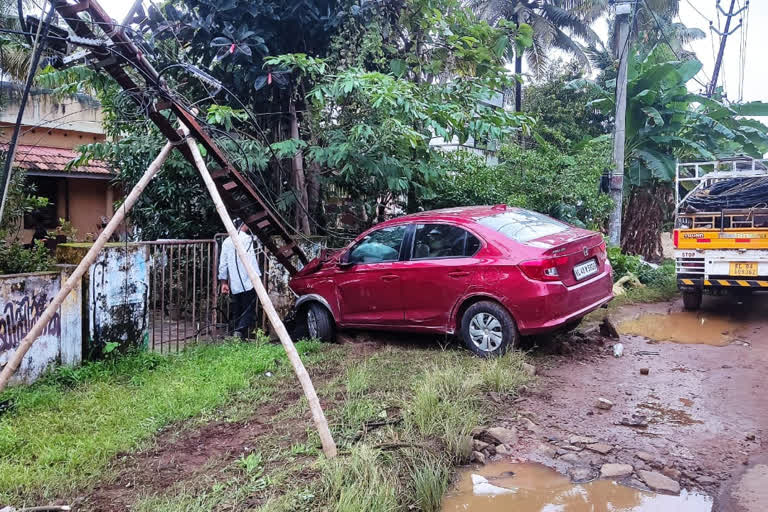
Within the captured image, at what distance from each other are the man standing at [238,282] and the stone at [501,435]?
13.9ft

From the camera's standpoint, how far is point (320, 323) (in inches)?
299

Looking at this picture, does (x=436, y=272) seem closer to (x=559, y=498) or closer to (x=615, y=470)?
(x=615, y=470)

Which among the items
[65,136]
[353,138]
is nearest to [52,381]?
[353,138]

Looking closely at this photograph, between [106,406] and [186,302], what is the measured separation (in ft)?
7.99

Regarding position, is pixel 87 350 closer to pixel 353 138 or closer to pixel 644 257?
pixel 353 138

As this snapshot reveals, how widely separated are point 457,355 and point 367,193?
493 cm

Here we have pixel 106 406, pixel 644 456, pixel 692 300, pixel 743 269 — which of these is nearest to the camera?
pixel 644 456

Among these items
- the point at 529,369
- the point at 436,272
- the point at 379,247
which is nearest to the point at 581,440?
the point at 529,369

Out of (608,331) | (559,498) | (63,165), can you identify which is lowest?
(559,498)

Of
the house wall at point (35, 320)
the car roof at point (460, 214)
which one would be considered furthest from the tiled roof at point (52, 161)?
the car roof at point (460, 214)

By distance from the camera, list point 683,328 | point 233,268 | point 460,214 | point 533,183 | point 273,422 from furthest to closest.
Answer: point 533,183
point 683,328
point 233,268
point 460,214
point 273,422

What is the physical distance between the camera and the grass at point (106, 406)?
3837 millimetres

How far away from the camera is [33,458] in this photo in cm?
409

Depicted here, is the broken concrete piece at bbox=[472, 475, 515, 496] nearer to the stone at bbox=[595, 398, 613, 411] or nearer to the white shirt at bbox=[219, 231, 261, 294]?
the stone at bbox=[595, 398, 613, 411]
